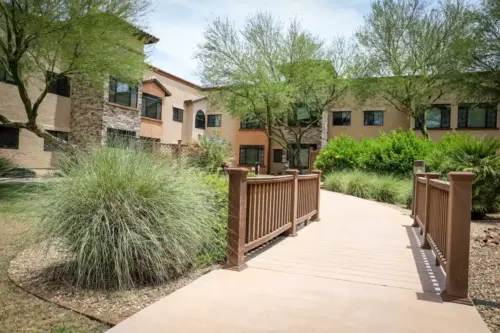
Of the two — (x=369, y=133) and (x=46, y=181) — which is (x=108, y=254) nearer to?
(x=46, y=181)

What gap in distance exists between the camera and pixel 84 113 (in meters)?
20.5

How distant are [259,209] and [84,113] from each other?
18138 mm

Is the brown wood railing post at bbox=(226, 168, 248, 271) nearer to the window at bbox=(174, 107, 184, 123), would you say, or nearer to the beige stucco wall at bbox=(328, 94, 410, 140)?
the beige stucco wall at bbox=(328, 94, 410, 140)

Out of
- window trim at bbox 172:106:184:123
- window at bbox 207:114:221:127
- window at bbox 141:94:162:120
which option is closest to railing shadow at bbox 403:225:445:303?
window at bbox 141:94:162:120

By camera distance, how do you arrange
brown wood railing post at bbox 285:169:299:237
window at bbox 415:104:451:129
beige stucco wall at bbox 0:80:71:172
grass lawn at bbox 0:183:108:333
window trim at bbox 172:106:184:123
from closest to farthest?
grass lawn at bbox 0:183:108:333 → brown wood railing post at bbox 285:169:299:237 → beige stucco wall at bbox 0:80:71:172 → window at bbox 415:104:451:129 → window trim at bbox 172:106:184:123

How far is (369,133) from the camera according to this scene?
27.2 m

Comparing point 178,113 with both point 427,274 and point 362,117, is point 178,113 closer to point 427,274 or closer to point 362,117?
point 362,117

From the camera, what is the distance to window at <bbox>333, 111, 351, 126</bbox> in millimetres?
27812

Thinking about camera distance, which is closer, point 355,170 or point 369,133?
point 355,170

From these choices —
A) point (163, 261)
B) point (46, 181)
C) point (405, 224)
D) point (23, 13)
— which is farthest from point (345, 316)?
point (23, 13)

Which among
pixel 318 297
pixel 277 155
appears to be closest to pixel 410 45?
pixel 277 155

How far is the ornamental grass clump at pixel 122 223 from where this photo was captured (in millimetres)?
3703

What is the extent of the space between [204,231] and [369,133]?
A: 2469cm

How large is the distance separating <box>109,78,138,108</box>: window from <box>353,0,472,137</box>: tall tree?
13307 mm
